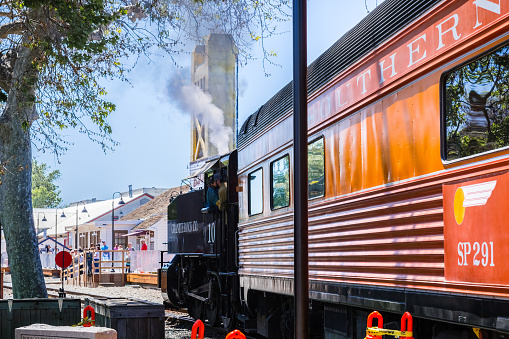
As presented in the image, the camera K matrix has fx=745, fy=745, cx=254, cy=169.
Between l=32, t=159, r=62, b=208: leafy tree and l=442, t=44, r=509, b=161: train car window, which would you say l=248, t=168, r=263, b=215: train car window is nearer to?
l=442, t=44, r=509, b=161: train car window

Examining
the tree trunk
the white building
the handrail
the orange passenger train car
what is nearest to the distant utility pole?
the orange passenger train car

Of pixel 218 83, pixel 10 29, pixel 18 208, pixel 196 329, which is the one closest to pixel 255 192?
pixel 196 329

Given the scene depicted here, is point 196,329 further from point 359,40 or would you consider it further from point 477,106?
point 359,40

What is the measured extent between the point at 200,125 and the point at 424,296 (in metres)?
40.2

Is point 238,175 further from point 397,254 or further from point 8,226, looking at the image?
point 8,226

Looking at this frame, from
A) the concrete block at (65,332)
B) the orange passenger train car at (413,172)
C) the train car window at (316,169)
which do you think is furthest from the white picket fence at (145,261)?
the concrete block at (65,332)

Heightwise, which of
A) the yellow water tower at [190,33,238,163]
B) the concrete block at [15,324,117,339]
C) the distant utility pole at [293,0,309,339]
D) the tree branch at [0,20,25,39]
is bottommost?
the concrete block at [15,324,117,339]

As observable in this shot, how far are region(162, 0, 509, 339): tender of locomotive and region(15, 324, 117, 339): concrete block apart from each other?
2.44 metres

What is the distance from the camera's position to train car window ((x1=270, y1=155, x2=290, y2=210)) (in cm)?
954

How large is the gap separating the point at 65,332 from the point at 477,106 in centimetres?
403

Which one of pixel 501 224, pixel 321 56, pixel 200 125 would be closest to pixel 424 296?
pixel 501 224

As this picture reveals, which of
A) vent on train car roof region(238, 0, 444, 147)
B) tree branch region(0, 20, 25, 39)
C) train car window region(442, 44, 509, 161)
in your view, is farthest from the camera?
tree branch region(0, 20, 25, 39)

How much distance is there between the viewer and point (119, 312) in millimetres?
9172

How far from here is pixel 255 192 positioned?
11336 millimetres
